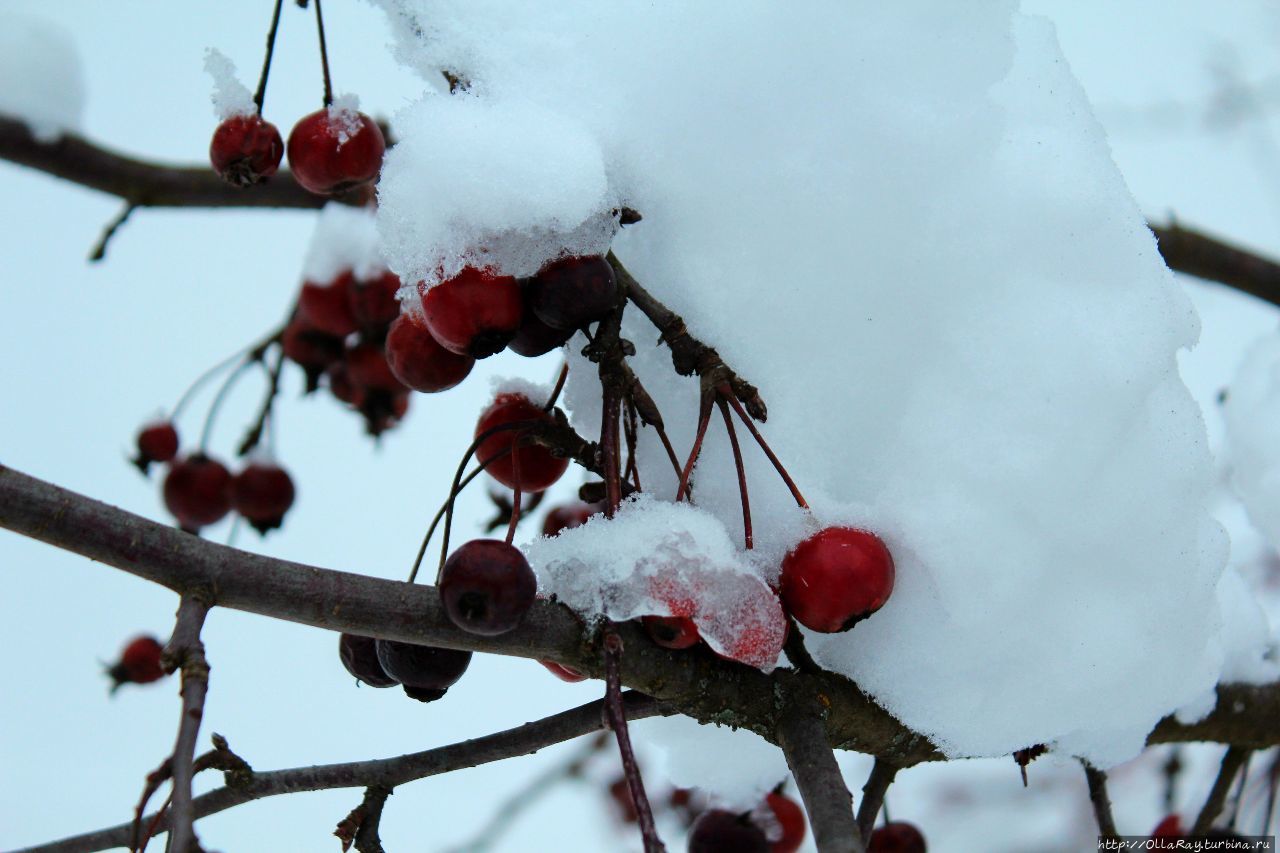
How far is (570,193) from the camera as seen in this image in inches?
33.9

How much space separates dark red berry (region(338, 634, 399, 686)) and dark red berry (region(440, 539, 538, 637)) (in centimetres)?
23

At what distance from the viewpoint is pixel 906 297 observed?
956 millimetres

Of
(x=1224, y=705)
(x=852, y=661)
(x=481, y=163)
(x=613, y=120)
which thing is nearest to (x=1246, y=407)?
(x=1224, y=705)

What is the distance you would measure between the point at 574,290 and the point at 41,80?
163 centimetres

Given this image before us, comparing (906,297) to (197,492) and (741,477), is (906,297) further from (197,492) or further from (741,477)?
(197,492)

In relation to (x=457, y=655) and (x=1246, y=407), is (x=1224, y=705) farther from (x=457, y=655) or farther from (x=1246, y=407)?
(x=457, y=655)

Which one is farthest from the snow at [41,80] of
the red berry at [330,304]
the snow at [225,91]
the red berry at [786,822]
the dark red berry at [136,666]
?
the red berry at [786,822]

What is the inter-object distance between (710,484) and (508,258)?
0.30m

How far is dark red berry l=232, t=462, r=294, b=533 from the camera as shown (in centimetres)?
200

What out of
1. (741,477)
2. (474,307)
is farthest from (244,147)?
(741,477)

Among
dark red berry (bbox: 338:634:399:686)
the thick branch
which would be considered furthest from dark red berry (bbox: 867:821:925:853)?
dark red berry (bbox: 338:634:399:686)

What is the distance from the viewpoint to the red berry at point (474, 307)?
879 mm

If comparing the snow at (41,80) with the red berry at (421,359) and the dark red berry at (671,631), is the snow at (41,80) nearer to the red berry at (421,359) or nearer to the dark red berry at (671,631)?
the red berry at (421,359)

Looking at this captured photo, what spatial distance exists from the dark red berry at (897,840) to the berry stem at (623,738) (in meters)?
0.87
